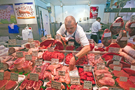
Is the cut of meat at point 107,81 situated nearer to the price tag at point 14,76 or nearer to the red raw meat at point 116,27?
the red raw meat at point 116,27

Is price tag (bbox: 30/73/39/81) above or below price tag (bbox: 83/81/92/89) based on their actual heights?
above

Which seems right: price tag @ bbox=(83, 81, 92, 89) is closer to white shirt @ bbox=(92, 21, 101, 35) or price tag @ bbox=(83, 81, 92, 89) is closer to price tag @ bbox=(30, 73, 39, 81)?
price tag @ bbox=(30, 73, 39, 81)

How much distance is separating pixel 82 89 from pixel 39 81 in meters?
0.91

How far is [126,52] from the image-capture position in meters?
2.29

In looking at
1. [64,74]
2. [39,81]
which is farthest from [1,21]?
[64,74]

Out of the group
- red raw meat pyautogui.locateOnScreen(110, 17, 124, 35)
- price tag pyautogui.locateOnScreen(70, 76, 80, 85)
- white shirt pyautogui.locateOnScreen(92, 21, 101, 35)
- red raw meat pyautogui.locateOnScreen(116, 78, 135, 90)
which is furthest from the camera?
white shirt pyautogui.locateOnScreen(92, 21, 101, 35)

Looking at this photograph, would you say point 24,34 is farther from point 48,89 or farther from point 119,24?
point 119,24

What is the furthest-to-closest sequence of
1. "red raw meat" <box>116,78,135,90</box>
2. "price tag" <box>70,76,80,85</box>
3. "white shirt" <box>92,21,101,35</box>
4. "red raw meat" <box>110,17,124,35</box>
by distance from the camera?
"white shirt" <box>92,21,101,35</box>
"red raw meat" <box>110,17,124,35</box>
"price tag" <box>70,76,80,85</box>
"red raw meat" <box>116,78,135,90</box>

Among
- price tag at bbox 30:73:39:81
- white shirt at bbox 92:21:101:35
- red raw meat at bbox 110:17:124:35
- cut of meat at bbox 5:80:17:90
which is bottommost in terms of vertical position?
cut of meat at bbox 5:80:17:90

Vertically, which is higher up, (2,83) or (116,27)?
(116,27)

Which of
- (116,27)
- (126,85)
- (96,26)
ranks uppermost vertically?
(96,26)

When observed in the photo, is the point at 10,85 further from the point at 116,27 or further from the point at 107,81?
the point at 116,27

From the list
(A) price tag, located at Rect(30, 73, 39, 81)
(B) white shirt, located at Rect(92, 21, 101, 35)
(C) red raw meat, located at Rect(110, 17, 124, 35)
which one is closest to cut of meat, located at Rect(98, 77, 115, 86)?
(C) red raw meat, located at Rect(110, 17, 124, 35)

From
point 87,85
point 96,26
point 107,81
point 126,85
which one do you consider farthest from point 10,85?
point 96,26
